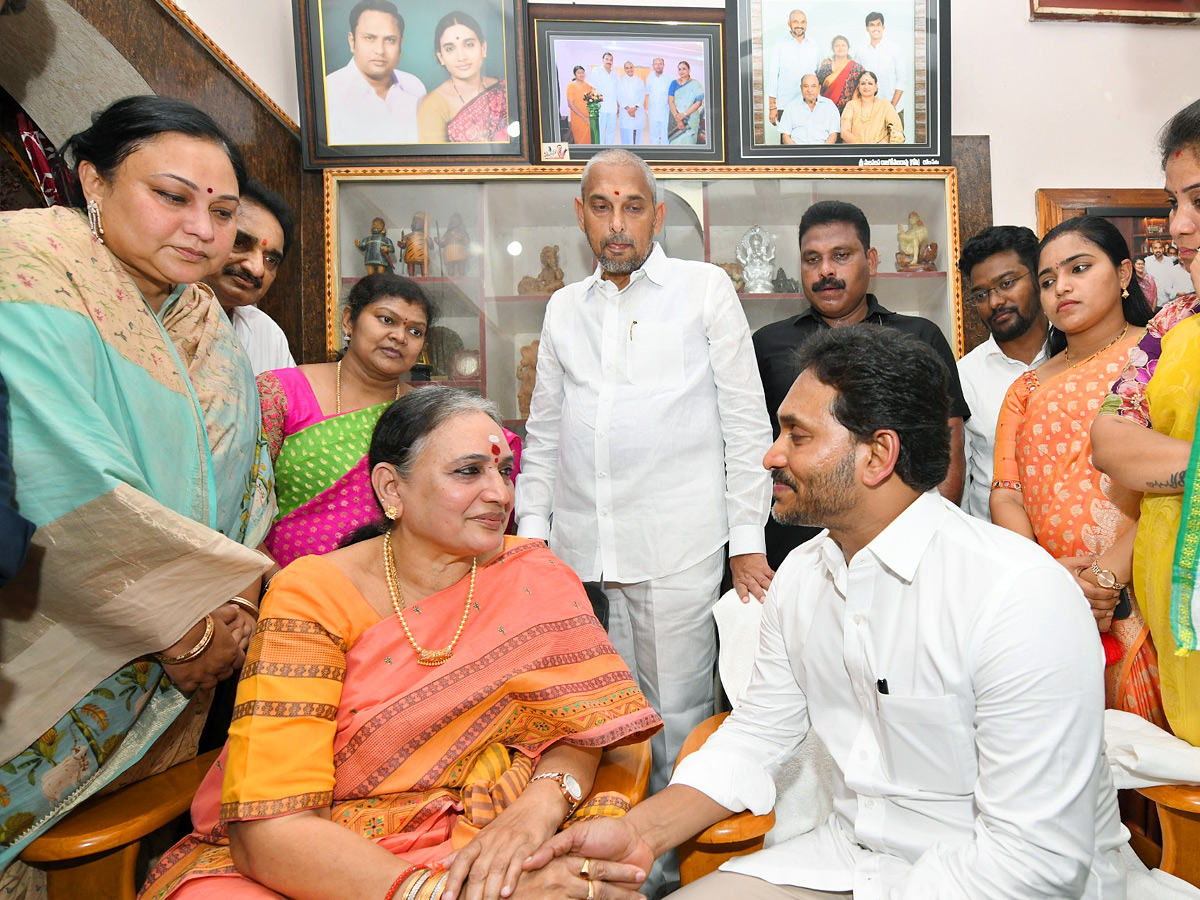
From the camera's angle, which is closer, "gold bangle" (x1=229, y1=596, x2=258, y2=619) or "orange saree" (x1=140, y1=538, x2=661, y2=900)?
"orange saree" (x1=140, y1=538, x2=661, y2=900)

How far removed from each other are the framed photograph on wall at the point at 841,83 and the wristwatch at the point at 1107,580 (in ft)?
8.52

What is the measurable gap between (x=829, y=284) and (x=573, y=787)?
6.50ft

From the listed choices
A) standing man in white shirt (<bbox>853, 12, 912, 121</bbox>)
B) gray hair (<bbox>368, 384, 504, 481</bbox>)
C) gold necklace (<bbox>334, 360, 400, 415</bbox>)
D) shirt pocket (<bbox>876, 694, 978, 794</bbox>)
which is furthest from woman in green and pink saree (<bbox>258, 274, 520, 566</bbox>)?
standing man in white shirt (<bbox>853, 12, 912, 121</bbox>)

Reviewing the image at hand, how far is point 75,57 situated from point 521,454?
1661 millimetres

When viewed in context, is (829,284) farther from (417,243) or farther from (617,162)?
(417,243)

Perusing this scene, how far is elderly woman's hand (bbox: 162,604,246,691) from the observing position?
167 cm

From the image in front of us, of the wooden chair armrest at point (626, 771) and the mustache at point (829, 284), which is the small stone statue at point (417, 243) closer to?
the mustache at point (829, 284)

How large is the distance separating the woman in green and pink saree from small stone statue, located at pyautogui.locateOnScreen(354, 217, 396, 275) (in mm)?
1170

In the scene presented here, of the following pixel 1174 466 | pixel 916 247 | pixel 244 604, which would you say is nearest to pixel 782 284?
pixel 916 247

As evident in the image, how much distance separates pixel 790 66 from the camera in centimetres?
392

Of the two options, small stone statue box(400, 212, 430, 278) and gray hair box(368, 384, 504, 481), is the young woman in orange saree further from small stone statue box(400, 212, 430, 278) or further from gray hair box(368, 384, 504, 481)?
small stone statue box(400, 212, 430, 278)

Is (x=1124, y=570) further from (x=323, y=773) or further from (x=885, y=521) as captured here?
(x=323, y=773)

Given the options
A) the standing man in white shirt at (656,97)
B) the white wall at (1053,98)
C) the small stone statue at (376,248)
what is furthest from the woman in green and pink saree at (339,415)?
the white wall at (1053,98)

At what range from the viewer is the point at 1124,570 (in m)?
1.87
